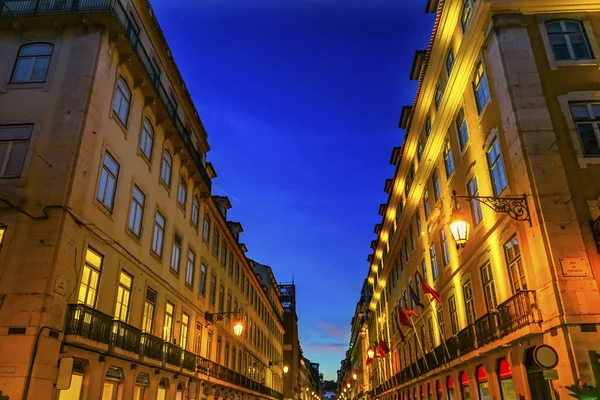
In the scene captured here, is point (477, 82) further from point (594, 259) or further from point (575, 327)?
point (575, 327)

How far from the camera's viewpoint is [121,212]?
55.4ft

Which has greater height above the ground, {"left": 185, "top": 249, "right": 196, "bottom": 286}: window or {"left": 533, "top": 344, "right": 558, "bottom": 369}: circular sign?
{"left": 185, "top": 249, "right": 196, "bottom": 286}: window

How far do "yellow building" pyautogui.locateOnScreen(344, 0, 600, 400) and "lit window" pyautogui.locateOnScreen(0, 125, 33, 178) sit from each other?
1314cm

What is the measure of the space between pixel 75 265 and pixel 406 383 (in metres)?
26.1

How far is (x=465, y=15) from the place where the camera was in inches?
709

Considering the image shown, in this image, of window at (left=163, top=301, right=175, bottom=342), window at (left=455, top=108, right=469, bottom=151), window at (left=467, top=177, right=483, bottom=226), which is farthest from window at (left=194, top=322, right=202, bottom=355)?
window at (left=455, top=108, right=469, bottom=151)

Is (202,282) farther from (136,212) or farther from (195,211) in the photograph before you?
(136,212)

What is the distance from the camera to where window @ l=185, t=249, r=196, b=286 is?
24698 millimetres

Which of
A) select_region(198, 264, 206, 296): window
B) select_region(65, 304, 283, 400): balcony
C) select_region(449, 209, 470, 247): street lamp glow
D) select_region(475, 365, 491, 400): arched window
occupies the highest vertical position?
select_region(198, 264, 206, 296): window

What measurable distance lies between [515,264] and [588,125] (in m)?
4.68

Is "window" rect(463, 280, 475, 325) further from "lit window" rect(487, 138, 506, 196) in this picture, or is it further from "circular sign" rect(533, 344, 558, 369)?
"circular sign" rect(533, 344, 558, 369)

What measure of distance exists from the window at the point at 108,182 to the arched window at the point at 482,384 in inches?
594

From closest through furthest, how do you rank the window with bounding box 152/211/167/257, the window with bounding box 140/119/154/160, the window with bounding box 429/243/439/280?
1. the window with bounding box 140/119/154/160
2. the window with bounding box 152/211/167/257
3. the window with bounding box 429/243/439/280

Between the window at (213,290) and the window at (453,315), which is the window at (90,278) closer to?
the window at (213,290)
